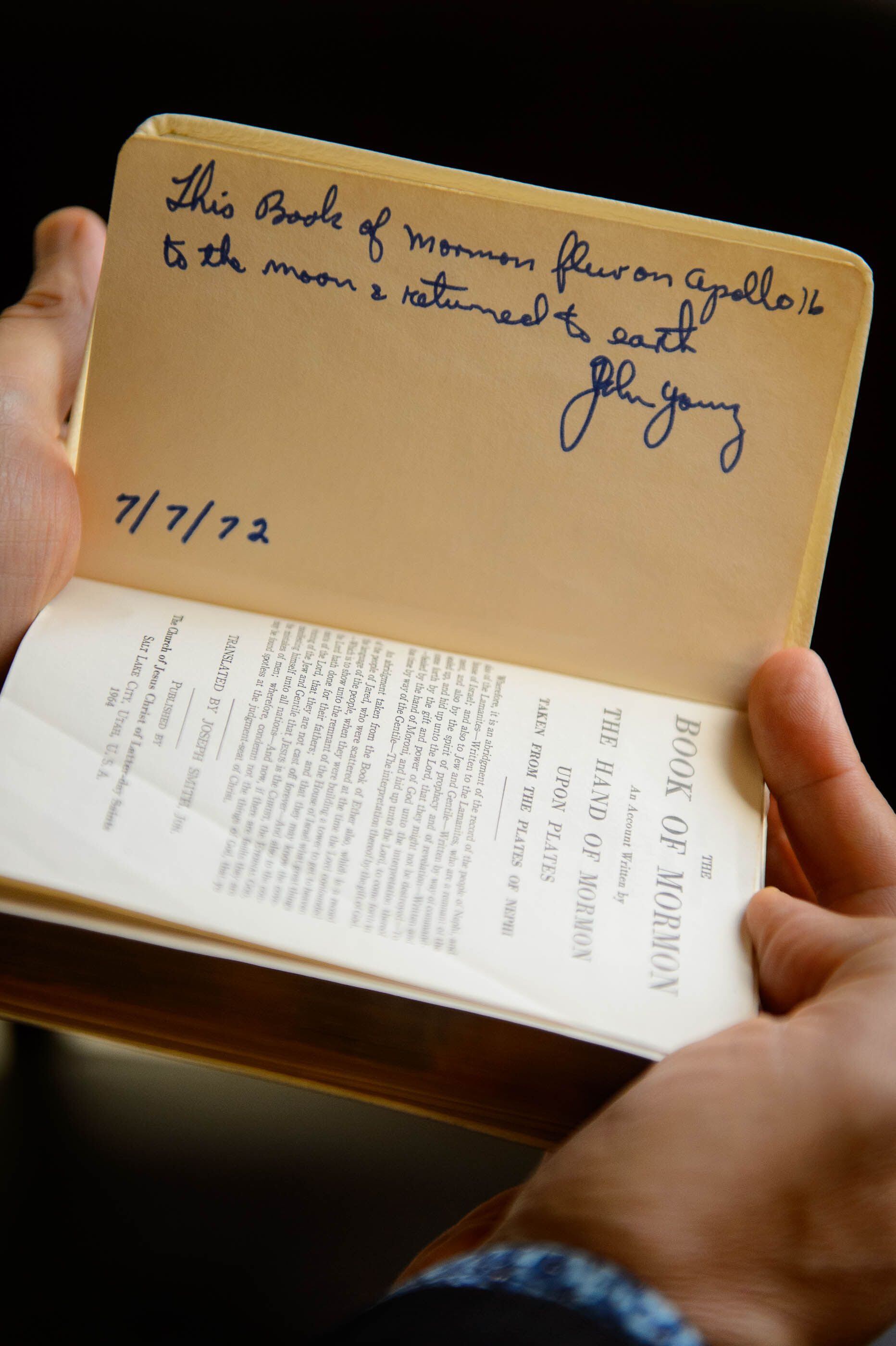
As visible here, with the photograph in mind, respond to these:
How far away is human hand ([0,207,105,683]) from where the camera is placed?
0.46 m

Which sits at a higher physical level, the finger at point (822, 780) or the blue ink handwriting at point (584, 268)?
the blue ink handwriting at point (584, 268)

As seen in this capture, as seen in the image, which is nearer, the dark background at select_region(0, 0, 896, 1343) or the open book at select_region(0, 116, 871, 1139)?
the open book at select_region(0, 116, 871, 1139)

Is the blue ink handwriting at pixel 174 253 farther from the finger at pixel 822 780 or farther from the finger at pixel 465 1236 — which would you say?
the finger at pixel 465 1236

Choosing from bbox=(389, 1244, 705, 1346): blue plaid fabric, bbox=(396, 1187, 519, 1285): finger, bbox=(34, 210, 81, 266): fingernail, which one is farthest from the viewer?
bbox=(34, 210, 81, 266): fingernail

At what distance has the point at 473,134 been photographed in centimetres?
63

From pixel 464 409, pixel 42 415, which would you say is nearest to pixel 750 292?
pixel 464 409

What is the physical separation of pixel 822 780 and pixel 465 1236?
275 millimetres

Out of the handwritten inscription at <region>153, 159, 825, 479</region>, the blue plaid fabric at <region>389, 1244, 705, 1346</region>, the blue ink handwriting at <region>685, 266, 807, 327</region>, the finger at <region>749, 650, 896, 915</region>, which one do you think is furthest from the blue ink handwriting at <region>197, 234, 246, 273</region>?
the blue plaid fabric at <region>389, 1244, 705, 1346</region>

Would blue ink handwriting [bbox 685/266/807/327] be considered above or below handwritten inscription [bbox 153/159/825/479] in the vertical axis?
above

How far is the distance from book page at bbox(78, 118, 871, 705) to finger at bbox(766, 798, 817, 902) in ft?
0.32

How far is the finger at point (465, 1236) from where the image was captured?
42 cm

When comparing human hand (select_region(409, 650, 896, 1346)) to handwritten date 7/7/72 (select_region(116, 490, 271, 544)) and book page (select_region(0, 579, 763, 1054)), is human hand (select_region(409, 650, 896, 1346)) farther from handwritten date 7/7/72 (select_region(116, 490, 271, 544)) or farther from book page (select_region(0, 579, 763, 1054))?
handwritten date 7/7/72 (select_region(116, 490, 271, 544))

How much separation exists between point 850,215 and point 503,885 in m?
0.52
